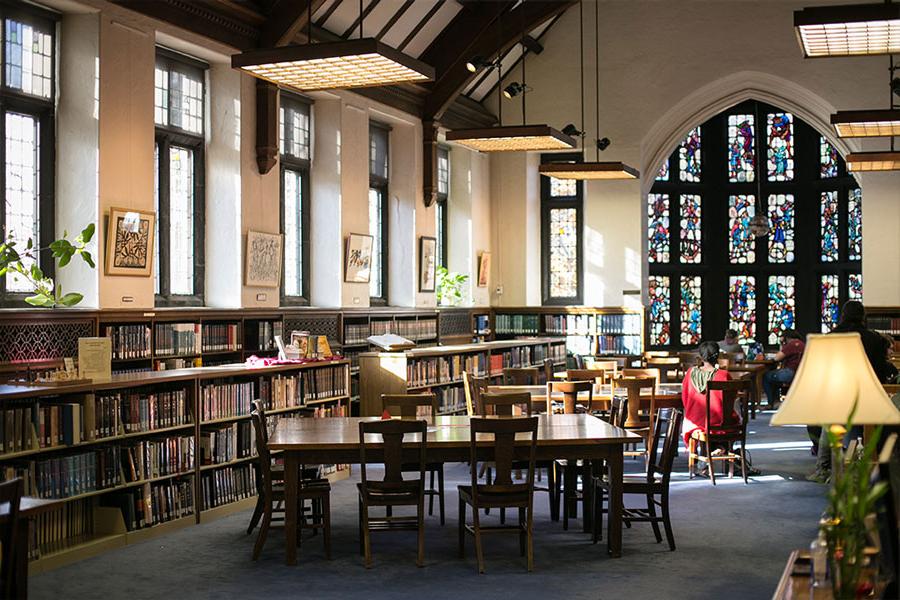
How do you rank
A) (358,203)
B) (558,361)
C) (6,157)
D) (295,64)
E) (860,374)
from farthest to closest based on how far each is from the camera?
1. (558,361)
2. (358,203)
3. (6,157)
4. (295,64)
5. (860,374)

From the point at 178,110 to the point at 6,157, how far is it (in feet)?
7.90

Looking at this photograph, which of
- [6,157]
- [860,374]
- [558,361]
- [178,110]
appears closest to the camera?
[860,374]

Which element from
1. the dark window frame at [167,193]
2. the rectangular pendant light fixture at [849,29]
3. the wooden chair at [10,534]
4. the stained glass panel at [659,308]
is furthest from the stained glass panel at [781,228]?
the wooden chair at [10,534]

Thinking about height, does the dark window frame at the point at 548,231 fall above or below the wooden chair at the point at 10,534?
above

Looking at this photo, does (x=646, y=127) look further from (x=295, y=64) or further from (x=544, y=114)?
(x=295, y=64)

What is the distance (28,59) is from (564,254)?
464 inches

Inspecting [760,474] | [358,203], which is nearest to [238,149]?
[358,203]

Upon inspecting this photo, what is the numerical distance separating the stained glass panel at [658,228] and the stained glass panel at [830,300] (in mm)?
3053

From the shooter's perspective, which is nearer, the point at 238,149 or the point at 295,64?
the point at 295,64

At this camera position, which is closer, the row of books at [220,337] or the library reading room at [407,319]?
the library reading room at [407,319]

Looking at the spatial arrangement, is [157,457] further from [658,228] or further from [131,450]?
[658,228]

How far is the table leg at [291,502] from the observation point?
7.80 meters

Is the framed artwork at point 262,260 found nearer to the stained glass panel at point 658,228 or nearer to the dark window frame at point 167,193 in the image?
the dark window frame at point 167,193

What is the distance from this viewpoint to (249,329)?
1193 centimetres
